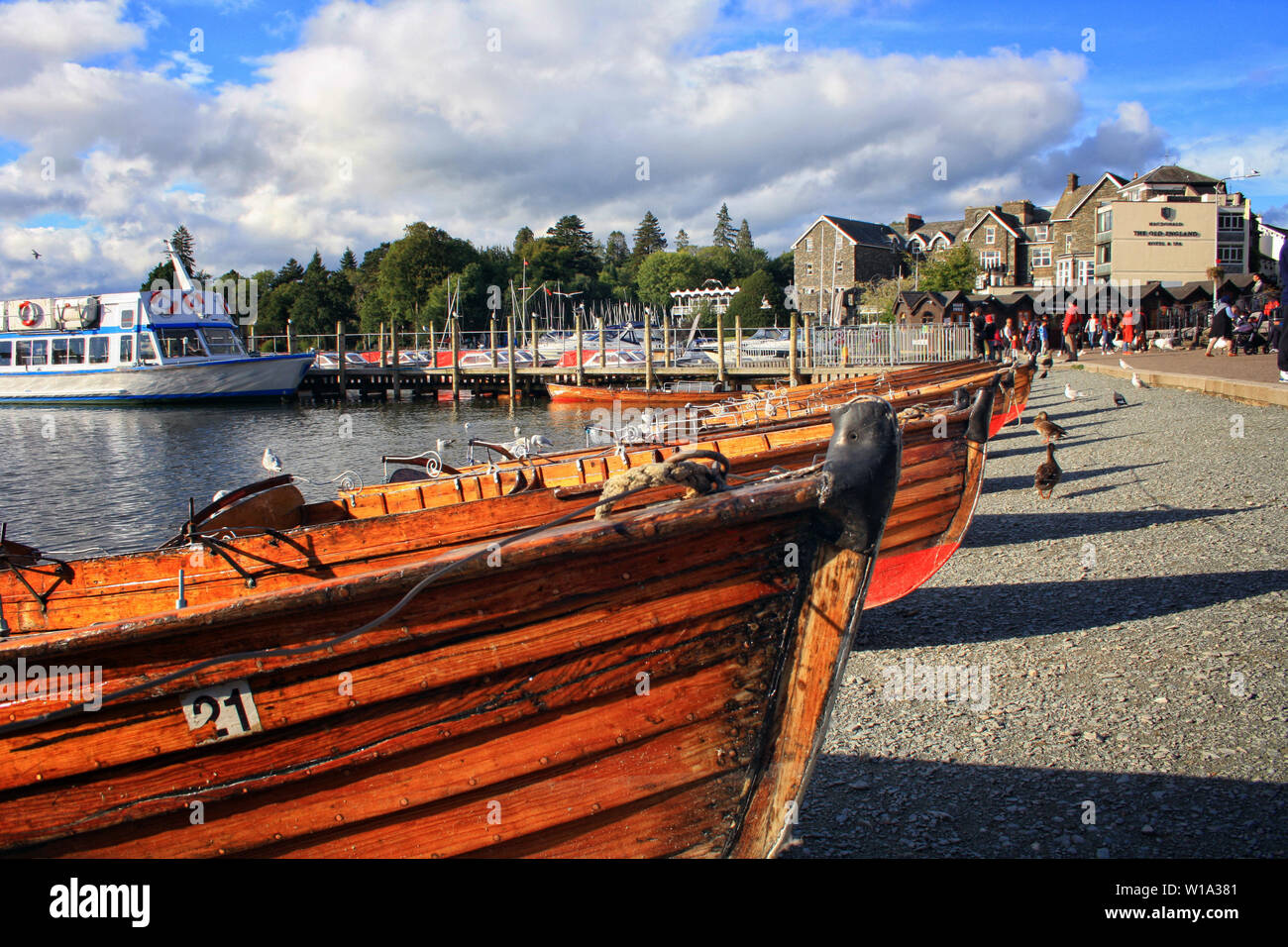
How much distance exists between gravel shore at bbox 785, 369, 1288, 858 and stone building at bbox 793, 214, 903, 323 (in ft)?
203

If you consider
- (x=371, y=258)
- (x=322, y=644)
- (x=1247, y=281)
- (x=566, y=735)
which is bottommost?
(x=566, y=735)

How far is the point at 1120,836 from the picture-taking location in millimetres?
3621

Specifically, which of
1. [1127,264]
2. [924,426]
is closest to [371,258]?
[1127,264]

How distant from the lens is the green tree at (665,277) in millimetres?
104188

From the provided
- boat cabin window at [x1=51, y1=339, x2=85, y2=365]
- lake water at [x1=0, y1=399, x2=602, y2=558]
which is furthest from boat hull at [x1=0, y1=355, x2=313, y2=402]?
boat cabin window at [x1=51, y1=339, x2=85, y2=365]

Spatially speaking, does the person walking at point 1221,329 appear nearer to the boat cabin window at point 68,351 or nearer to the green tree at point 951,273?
the green tree at point 951,273

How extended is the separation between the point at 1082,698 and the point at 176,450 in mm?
27511

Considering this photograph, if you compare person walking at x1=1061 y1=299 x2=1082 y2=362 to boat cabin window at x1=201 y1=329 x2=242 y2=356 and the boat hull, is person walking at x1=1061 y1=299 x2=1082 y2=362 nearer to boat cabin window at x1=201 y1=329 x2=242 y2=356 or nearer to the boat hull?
the boat hull

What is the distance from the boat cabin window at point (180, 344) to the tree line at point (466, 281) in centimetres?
2883

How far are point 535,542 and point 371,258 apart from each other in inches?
4866

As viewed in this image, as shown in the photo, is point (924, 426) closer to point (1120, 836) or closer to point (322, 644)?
point (1120, 836)

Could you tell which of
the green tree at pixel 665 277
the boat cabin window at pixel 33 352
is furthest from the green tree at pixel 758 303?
the boat cabin window at pixel 33 352

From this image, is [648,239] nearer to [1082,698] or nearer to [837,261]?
[837,261]
